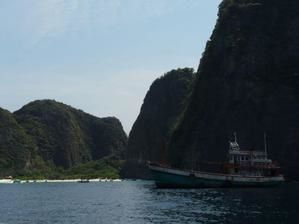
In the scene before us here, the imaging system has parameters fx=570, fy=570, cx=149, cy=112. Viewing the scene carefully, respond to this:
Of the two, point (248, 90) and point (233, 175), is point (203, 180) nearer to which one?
point (233, 175)

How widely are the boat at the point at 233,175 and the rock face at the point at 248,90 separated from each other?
972 inches

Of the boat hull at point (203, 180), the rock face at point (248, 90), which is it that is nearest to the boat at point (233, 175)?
the boat hull at point (203, 180)

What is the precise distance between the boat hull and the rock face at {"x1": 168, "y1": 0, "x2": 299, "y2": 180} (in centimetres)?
2844

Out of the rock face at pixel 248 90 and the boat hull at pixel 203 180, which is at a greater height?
the rock face at pixel 248 90

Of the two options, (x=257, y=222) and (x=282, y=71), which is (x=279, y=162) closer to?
(x=282, y=71)

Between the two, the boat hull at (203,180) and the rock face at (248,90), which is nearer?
the boat hull at (203,180)

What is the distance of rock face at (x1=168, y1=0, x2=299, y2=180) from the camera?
154125 millimetres

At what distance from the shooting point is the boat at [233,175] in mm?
119000

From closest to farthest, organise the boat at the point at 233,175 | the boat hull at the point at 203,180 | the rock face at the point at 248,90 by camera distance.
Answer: the boat hull at the point at 203,180
the boat at the point at 233,175
the rock face at the point at 248,90

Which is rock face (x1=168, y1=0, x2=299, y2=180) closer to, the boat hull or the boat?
the boat

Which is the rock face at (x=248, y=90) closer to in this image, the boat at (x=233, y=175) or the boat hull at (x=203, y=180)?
the boat at (x=233, y=175)

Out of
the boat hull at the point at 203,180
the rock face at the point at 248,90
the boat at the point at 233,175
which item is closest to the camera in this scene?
the boat hull at the point at 203,180

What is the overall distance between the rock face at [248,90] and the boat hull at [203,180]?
2844cm

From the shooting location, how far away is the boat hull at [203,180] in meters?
119
